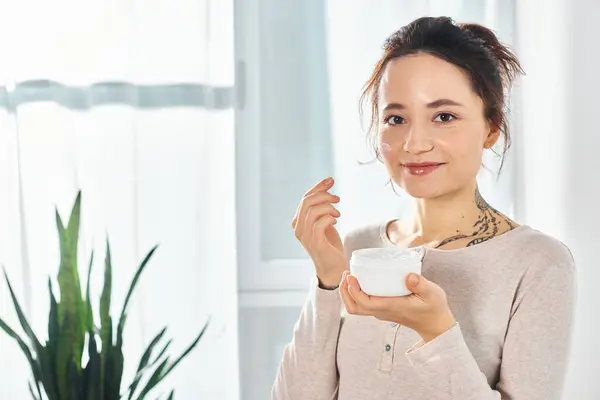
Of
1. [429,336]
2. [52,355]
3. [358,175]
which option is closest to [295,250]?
[358,175]

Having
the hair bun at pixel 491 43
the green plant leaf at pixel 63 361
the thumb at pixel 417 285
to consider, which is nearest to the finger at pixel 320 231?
the thumb at pixel 417 285

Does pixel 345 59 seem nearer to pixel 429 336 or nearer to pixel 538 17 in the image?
pixel 538 17

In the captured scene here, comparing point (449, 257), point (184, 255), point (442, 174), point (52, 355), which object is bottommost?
point (52, 355)

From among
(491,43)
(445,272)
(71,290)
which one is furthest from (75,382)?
(491,43)

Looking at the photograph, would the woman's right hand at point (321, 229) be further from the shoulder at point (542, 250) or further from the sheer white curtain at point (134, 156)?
the sheer white curtain at point (134, 156)

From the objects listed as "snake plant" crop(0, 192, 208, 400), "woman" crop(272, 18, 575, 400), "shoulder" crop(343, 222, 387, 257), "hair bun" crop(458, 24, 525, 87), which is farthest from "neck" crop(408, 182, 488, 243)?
"snake plant" crop(0, 192, 208, 400)

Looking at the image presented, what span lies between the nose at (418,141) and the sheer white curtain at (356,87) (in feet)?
2.58

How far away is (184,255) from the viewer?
2.05 meters

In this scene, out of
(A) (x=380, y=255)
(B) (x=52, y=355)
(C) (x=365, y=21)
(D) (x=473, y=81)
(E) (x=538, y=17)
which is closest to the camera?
(A) (x=380, y=255)

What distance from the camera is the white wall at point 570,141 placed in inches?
55.0

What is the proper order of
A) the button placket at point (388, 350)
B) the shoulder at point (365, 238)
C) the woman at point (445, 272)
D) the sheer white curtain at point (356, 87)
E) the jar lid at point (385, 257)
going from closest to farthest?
the jar lid at point (385, 257)
the woman at point (445, 272)
the button placket at point (388, 350)
the shoulder at point (365, 238)
the sheer white curtain at point (356, 87)

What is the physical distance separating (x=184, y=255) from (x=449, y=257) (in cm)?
102

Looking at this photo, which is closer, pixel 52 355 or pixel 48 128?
pixel 52 355

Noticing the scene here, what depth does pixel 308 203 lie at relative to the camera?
1.21 meters
